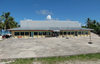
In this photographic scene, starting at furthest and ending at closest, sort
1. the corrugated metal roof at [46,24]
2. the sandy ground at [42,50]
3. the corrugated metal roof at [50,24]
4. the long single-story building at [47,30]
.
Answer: the corrugated metal roof at [46,24]
the corrugated metal roof at [50,24]
the long single-story building at [47,30]
the sandy ground at [42,50]

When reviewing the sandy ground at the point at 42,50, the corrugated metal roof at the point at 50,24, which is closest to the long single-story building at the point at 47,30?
the corrugated metal roof at the point at 50,24

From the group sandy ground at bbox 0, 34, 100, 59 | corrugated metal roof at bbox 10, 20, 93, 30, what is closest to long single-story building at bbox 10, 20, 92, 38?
corrugated metal roof at bbox 10, 20, 93, 30

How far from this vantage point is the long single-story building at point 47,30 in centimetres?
2786

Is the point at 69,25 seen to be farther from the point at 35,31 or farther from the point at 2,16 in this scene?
the point at 2,16

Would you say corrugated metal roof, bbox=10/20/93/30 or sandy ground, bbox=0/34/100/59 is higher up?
corrugated metal roof, bbox=10/20/93/30

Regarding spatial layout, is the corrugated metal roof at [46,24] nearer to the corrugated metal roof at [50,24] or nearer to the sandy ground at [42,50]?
the corrugated metal roof at [50,24]

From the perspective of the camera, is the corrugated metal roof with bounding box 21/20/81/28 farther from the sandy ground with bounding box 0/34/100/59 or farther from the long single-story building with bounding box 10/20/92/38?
the sandy ground with bounding box 0/34/100/59

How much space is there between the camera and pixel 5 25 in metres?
45.1

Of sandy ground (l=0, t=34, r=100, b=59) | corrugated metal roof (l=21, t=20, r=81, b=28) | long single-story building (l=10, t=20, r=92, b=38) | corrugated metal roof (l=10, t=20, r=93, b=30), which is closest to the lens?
sandy ground (l=0, t=34, r=100, b=59)

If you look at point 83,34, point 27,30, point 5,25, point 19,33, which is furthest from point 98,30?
point 5,25

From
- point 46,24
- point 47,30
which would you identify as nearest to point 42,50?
point 47,30

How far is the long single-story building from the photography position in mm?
27859

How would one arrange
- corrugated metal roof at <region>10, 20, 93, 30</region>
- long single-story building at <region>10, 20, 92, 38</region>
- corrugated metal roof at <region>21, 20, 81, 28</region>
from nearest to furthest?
long single-story building at <region>10, 20, 92, 38</region>, corrugated metal roof at <region>10, 20, 93, 30</region>, corrugated metal roof at <region>21, 20, 81, 28</region>

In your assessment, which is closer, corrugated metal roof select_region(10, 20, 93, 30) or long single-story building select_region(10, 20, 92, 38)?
long single-story building select_region(10, 20, 92, 38)
